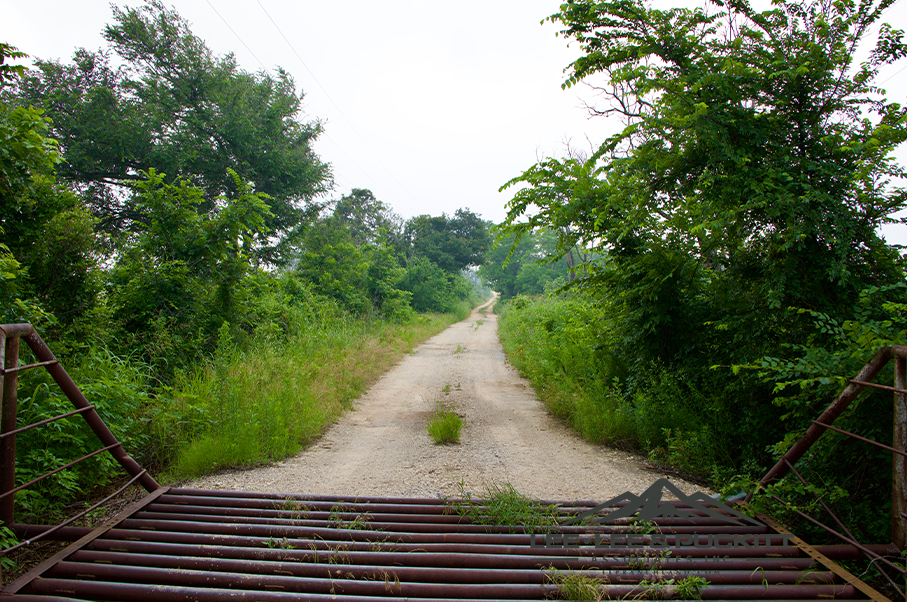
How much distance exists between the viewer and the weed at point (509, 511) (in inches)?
137

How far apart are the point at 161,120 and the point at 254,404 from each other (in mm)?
17227

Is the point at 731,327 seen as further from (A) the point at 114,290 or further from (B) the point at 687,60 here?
(A) the point at 114,290

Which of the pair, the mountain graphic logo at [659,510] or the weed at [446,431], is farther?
the weed at [446,431]

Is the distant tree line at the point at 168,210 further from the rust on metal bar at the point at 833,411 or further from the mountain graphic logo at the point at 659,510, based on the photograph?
the rust on metal bar at the point at 833,411

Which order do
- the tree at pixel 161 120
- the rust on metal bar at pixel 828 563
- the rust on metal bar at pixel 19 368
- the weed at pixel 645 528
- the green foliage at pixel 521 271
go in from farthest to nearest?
1. the green foliage at pixel 521 271
2. the tree at pixel 161 120
3. the weed at pixel 645 528
4. the rust on metal bar at pixel 19 368
5. the rust on metal bar at pixel 828 563

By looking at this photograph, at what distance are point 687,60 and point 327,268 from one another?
15.6 m

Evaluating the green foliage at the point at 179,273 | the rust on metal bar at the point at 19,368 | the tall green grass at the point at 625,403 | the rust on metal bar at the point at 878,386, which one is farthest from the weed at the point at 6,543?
the tall green grass at the point at 625,403

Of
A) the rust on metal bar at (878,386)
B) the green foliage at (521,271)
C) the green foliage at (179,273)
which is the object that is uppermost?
the green foliage at (521,271)

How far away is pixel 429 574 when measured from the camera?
2.81 m

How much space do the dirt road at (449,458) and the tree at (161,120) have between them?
39.9 feet

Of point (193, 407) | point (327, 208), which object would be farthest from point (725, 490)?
point (327, 208)

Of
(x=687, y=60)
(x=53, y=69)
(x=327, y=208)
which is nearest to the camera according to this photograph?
(x=687, y=60)

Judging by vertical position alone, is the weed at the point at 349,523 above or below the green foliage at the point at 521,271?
below

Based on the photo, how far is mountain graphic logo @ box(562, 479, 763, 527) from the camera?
11.5 ft
